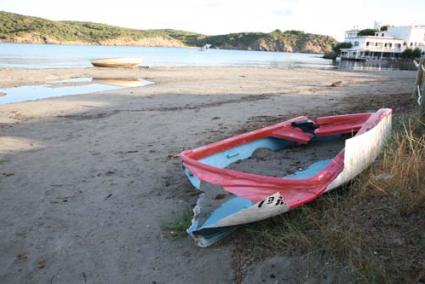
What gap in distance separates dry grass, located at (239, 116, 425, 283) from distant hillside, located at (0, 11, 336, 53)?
5006 inches

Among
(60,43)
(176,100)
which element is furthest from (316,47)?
(176,100)

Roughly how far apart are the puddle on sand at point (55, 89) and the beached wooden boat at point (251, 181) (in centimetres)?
1181

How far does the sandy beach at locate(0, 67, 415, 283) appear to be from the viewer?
3.49m

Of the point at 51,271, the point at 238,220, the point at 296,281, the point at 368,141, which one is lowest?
the point at 51,271

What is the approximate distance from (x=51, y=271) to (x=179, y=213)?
1425mm

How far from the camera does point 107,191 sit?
5.17 metres

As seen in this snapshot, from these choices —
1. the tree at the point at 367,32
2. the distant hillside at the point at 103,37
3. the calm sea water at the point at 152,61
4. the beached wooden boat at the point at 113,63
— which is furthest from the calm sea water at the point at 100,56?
the distant hillside at the point at 103,37

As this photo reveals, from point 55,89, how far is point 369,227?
17.8 metres

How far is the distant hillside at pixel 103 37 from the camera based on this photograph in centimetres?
11931

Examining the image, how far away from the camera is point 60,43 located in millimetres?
→ 131875

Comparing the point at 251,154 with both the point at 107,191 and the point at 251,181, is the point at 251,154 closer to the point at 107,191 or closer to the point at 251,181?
the point at 107,191

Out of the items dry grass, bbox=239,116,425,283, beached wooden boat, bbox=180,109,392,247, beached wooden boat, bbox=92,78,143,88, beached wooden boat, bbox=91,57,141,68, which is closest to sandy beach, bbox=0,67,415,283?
beached wooden boat, bbox=180,109,392,247

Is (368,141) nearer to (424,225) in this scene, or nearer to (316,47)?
(424,225)

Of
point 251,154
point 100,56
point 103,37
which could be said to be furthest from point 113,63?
point 103,37
